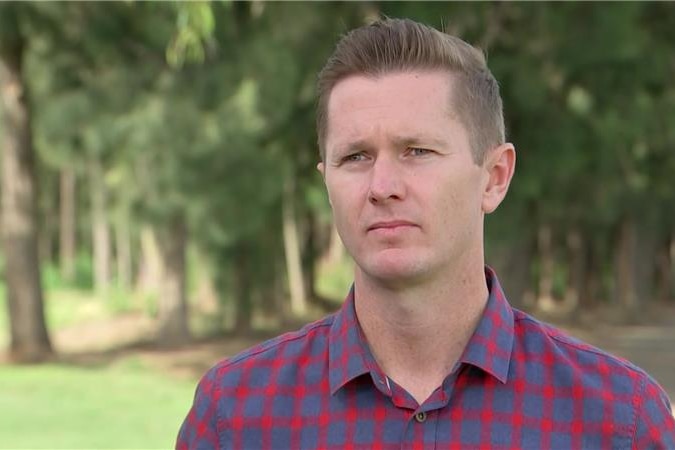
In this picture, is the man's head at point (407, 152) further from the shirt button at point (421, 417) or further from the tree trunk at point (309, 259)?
the tree trunk at point (309, 259)

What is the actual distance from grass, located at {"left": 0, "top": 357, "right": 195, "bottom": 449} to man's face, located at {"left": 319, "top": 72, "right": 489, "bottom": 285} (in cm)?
799

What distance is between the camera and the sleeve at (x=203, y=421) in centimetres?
212

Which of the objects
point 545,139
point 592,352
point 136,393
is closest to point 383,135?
point 592,352

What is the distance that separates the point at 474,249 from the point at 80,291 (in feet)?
160

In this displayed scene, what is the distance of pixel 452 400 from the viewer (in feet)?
6.70

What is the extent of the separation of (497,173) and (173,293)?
20106 mm

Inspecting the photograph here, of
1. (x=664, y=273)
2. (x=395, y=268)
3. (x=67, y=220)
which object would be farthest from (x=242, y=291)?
(x=67, y=220)

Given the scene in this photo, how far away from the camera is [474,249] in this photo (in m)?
2.11

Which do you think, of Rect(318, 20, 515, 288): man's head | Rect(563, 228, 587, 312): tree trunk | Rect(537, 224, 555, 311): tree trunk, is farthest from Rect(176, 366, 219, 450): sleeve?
Rect(563, 228, 587, 312): tree trunk

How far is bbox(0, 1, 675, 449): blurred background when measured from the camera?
16047 mm

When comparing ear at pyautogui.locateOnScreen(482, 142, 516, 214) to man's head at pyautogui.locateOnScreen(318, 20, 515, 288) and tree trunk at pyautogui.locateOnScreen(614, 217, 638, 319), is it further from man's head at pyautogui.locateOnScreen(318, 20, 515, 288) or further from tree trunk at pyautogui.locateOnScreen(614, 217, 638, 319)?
tree trunk at pyautogui.locateOnScreen(614, 217, 638, 319)

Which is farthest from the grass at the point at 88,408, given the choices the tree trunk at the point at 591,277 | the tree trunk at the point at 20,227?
the tree trunk at the point at 591,277

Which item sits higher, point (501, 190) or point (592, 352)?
point (501, 190)

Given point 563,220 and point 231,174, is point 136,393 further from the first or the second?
point 563,220
